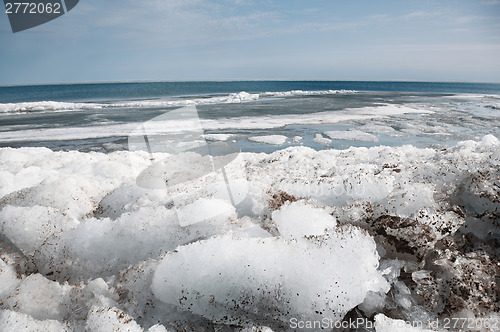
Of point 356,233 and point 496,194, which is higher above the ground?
point 496,194

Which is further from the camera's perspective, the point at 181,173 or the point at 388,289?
the point at 181,173

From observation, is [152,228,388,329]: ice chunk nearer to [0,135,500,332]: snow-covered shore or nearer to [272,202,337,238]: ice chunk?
[0,135,500,332]: snow-covered shore

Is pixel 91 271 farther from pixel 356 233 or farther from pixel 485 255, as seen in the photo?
pixel 485 255

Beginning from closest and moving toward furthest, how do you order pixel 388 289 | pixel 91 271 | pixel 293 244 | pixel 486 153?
pixel 388 289, pixel 293 244, pixel 91 271, pixel 486 153

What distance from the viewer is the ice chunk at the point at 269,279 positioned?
1.61 meters

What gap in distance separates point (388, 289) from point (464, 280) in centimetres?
46

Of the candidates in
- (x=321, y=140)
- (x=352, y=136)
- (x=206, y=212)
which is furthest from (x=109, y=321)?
(x=352, y=136)

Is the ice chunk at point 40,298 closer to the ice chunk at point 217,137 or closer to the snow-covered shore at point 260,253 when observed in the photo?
the snow-covered shore at point 260,253

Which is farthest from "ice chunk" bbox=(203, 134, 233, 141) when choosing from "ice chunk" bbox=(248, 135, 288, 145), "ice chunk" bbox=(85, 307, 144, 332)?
"ice chunk" bbox=(85, 307, 144, 332)

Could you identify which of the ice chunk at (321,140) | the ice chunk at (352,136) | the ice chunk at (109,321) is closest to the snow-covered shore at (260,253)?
the ice chunk at (109,321)

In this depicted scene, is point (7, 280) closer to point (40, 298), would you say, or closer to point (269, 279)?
point (40, 298)

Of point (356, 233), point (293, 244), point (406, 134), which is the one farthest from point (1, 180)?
point (406, 134)

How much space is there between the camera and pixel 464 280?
175cm

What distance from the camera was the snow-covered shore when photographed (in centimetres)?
163
